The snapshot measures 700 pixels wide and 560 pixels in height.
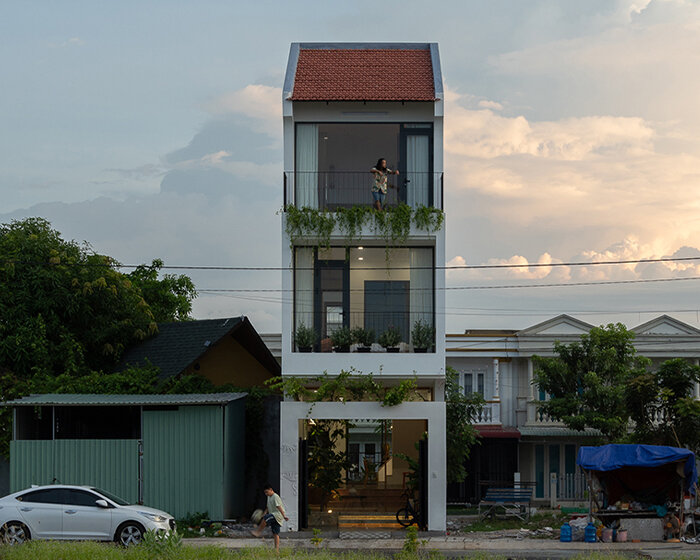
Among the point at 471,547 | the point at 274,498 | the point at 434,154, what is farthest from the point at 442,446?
the point at 434,154

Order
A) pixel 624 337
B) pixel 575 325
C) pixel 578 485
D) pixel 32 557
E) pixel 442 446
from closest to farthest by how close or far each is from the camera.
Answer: pixel 32 557 → pixel 442 446 → pixel 624 337 → pixel 578 485 → pixel 575 325

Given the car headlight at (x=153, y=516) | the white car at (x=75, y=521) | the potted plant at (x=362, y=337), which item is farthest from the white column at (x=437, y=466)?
A: the white car at (x=75, y=521)

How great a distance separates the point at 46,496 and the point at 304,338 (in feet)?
24.5

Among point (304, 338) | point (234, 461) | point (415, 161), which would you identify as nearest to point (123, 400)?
point (234, 461)

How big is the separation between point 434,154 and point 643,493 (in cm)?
1032

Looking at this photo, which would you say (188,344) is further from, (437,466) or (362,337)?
(437,466)

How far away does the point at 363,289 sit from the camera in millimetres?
25203

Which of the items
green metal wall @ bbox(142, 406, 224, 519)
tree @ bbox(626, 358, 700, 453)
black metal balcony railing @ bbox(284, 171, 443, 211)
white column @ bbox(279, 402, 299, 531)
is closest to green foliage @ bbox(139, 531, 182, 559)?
green metal wall @ bbox(142, 406, 224, 519)

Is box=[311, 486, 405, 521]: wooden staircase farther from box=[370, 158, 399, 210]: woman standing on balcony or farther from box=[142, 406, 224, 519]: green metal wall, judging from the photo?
box=[370, 158, 399, 210]: woman standing on balcony

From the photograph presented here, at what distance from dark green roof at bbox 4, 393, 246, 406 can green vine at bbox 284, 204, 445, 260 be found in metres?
4.53

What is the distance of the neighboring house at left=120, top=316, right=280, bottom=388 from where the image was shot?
28.4 m

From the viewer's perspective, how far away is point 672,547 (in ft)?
69.3

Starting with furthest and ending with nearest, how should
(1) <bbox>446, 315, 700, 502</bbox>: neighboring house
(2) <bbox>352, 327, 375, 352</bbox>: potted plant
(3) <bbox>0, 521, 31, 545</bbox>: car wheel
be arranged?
(1) <bbox>446, 315, 700, 502</bbox>: neighboring house, (2) <bbox>352, 327, 375, 352</bbox>: potted plant, (3) <bbox>0, 521, 31, 545</bbox>: car wheel

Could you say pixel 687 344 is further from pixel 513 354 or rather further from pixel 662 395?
pixel 662 395
